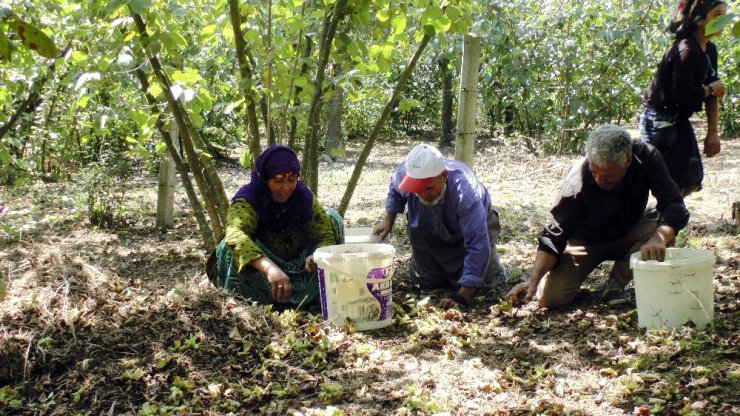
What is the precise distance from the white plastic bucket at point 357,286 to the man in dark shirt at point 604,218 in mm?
730

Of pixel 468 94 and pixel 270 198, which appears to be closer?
pixel 270 198

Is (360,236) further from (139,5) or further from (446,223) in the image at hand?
(139,5)

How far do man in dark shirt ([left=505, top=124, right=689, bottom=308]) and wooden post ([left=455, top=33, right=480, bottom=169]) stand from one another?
1.23m

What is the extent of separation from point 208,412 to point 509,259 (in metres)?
3.01

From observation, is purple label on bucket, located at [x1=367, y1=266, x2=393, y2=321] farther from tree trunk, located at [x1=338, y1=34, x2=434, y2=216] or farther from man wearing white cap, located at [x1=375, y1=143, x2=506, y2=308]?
tree trunk, located at [x1=338, y1=34, x2=434, y2=216]

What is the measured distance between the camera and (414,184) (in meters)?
4.01

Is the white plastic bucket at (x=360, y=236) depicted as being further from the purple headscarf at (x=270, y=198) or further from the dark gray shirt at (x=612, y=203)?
the dark gray shirt at (x=612, y=203)

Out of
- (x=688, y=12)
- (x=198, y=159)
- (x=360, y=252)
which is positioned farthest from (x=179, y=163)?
(x=688, y=12)

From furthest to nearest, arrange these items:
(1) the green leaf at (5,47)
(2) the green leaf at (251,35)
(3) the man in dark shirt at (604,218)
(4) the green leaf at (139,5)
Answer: (2) the green leaf at (251,35) < (3) the man in dark shirt at (604,218) < (4) the green leaf at (139,5) < (1) the green leaf at (5,47)

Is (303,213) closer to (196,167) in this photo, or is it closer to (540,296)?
(196,167)

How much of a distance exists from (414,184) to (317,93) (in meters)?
0.94

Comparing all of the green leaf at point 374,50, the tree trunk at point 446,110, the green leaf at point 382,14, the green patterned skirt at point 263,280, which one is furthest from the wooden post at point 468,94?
the tree trunk at point 446,110

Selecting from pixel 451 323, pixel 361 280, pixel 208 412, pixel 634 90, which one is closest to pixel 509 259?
pixel 451 323

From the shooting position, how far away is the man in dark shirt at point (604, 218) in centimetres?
344
